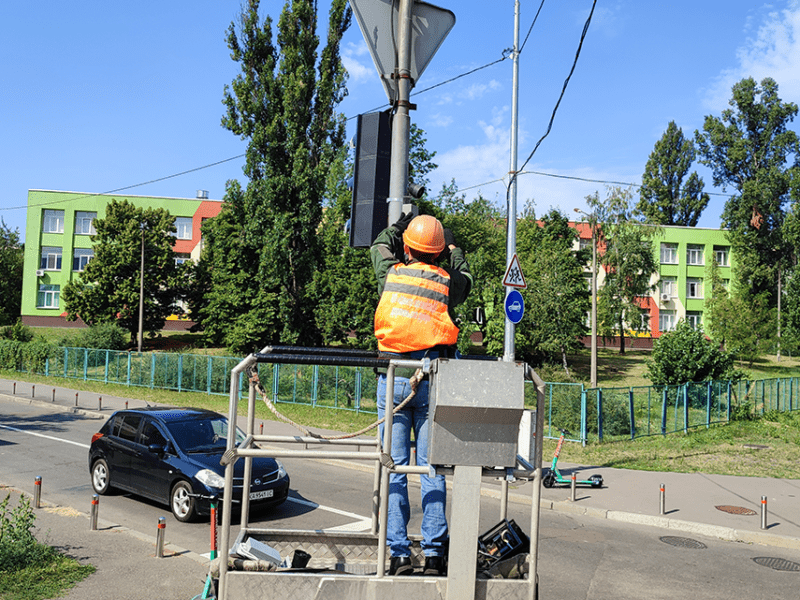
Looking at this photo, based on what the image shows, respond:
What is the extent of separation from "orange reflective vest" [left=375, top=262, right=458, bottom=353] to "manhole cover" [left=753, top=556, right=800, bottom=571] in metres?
6.77

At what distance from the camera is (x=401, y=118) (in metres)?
6.04

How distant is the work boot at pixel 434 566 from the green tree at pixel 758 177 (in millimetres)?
63598

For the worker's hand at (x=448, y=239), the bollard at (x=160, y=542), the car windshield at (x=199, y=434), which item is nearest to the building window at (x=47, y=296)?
the car windshield at (x=199, y=434)

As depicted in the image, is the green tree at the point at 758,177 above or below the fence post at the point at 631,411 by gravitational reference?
above

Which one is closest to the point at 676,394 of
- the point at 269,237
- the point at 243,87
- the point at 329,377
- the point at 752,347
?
the point at 329,377

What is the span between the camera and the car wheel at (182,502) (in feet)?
30.6

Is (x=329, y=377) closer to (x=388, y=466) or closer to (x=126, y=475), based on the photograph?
(x=126, y=475)

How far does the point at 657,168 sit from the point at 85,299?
5678 centimetres

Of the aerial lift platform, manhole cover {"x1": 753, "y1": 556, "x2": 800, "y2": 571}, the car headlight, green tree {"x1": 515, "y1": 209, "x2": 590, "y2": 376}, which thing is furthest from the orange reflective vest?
green tree {"x1": 515, "y1": 209, "x2": 590, "y2": 376}

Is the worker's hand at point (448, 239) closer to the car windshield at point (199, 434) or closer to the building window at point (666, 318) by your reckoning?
the car windshield at point (199, 434)

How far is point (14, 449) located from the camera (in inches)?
622

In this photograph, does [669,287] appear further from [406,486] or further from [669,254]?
[406,486]

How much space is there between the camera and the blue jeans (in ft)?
11.9

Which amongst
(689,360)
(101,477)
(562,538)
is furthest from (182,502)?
(689,360)
